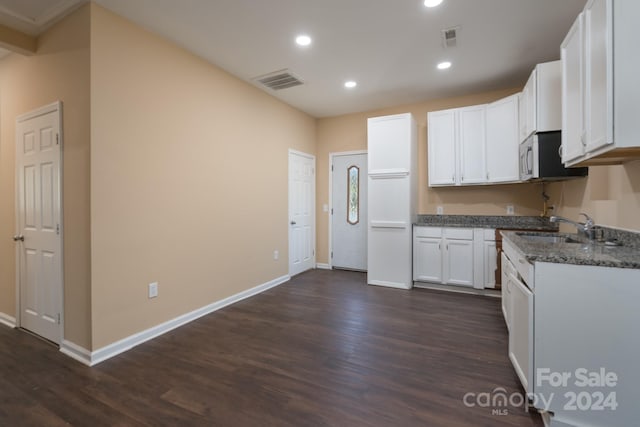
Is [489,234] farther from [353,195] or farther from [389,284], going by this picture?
[353,195]

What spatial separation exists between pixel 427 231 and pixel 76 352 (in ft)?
13.4

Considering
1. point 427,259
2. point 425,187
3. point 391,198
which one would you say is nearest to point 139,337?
point 391,198

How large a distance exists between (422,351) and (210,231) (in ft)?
8.24

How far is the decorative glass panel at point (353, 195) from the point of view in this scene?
530 cm

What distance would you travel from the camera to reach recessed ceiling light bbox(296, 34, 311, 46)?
286cm

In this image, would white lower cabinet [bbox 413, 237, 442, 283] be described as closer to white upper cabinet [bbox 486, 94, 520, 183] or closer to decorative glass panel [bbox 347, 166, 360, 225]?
white upper cabinet [bbox 486, 94, 520, 183]

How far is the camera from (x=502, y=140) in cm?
380

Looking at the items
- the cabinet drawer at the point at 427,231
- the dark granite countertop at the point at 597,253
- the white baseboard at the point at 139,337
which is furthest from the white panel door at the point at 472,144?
the white baseboard at the point at 139,337

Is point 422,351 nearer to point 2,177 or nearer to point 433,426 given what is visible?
point 433,426

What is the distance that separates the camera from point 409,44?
9.82 feet

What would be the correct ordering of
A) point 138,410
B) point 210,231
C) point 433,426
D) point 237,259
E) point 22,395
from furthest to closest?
point 237,259 → point 210,231 → point 22,395 → point 138,410 → point 433,426

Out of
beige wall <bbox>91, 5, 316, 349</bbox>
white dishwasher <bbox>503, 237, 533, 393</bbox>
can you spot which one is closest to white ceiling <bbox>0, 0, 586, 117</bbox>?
beige wall <bbox>91, 5, 316, 349</bbox>

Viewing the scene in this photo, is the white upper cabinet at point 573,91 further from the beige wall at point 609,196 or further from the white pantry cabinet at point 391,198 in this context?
the white pantry cabinet at point 391,198

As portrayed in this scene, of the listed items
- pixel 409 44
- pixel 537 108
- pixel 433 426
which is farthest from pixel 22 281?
pixel 537 108
